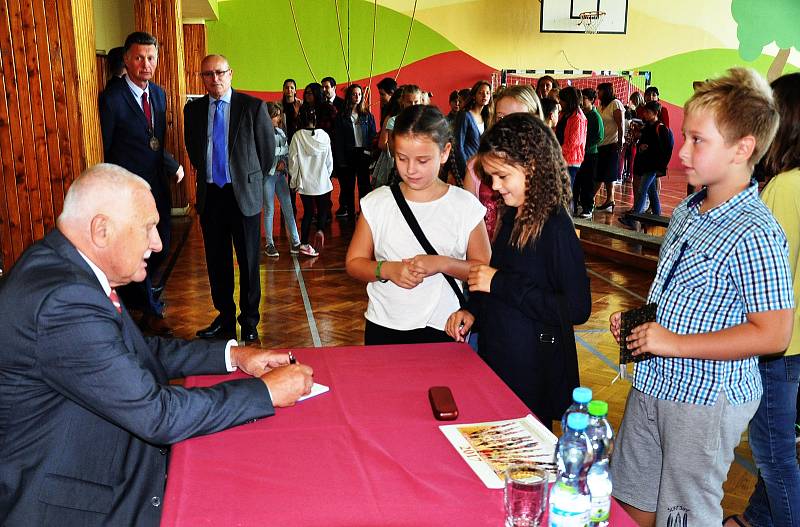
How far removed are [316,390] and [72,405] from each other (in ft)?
2.02

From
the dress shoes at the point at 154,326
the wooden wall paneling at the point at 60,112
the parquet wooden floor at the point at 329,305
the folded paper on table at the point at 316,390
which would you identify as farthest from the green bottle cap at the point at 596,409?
the dress shoes at the point at 154,326

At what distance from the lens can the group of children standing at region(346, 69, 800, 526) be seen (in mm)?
1767

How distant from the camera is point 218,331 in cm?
496

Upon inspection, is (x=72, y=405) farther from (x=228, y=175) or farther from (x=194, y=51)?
(x=194, y=51)

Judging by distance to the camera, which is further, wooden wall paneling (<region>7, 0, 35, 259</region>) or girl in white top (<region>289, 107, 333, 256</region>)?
girl in white top (<region>289, 107, 333, 256</region>)

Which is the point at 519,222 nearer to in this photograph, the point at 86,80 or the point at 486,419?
the point at 486,419

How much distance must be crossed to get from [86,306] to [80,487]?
0.40 meters

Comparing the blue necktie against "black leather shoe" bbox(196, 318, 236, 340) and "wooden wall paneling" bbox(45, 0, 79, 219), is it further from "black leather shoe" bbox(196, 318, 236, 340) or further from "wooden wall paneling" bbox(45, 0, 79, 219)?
"wooden wall paneling" bbox(45, 0, 79, 219)

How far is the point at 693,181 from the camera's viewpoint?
189cm

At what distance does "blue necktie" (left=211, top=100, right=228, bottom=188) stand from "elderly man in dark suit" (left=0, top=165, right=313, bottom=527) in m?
3.02

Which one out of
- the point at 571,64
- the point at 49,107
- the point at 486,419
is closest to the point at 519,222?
the point at 486,419

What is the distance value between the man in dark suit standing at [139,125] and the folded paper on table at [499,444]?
142 inches

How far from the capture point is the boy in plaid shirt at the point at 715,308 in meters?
1.73

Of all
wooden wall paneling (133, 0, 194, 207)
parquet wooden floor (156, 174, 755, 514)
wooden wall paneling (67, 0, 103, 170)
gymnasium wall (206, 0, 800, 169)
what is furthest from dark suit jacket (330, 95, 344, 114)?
gymnasium wall (206, 0, 800, 169)
